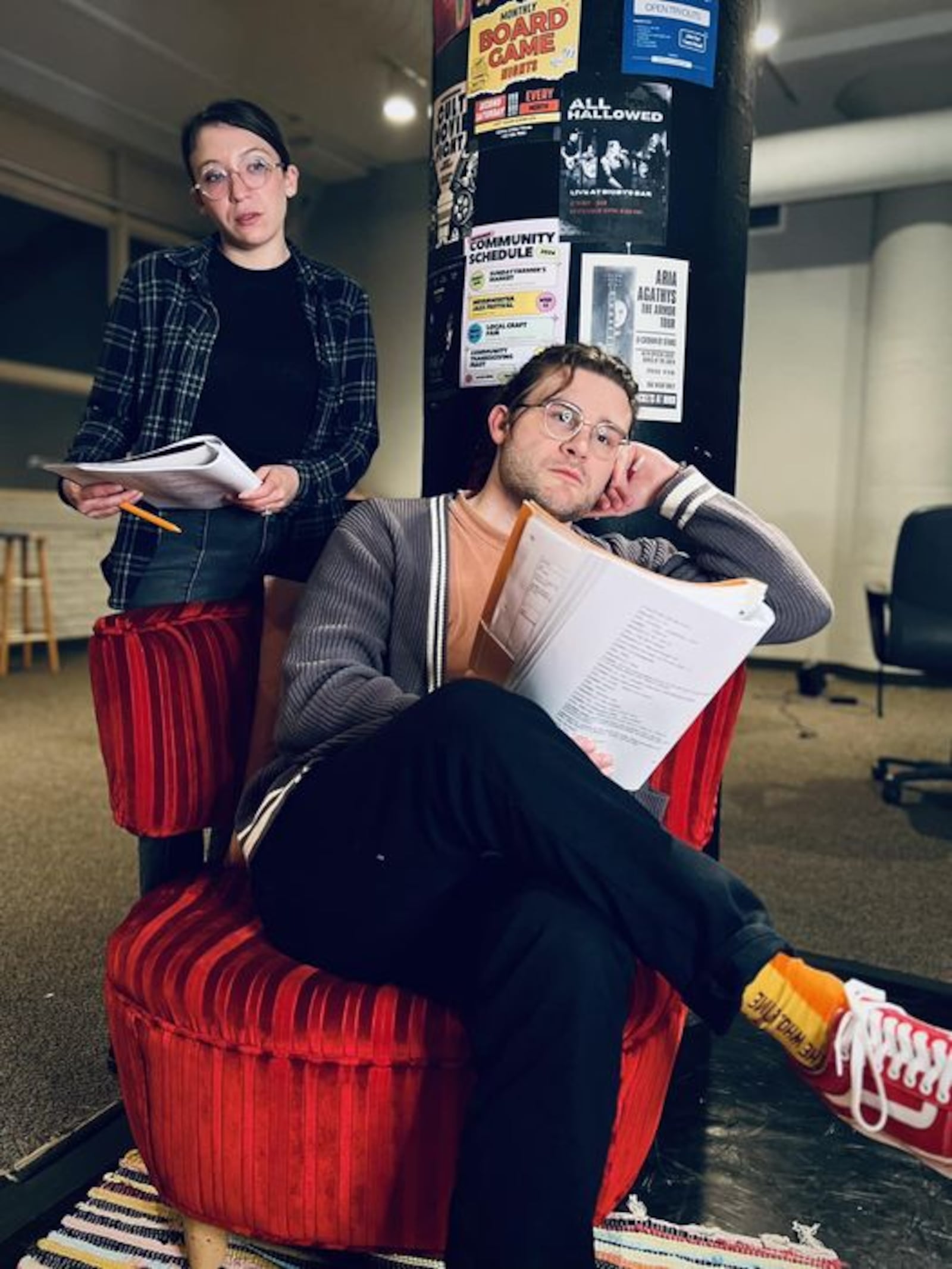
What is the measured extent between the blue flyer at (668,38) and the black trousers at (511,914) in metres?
1.14

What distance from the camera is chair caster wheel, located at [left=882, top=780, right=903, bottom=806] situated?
3486mm

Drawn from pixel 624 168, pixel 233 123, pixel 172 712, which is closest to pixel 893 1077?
pixel 172 712

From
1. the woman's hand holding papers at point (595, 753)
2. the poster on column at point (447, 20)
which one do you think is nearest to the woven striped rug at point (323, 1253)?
the woman's hand holding papers at point (595, 753)

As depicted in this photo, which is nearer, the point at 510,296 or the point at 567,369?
the point at 567,369

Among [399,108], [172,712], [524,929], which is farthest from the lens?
[399,108]

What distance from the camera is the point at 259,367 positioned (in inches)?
67.3

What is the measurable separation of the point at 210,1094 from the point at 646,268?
1348 mm

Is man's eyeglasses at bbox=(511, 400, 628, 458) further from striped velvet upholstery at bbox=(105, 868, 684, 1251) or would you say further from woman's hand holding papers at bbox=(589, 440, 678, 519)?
striped velvet upholstery at bbox=(105, 868, 684, 1251)

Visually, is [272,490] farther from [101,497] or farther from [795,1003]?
[795,1003]

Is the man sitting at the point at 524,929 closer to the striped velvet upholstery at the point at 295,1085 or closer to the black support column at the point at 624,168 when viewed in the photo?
the striped velvet upholstery at the point at 295,1085

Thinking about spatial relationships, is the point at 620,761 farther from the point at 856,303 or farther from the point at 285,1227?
the point at 856,303

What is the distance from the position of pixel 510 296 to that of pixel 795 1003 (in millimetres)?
1184

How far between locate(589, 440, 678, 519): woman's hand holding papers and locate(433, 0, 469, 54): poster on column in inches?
32.3

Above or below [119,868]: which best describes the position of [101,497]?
above
